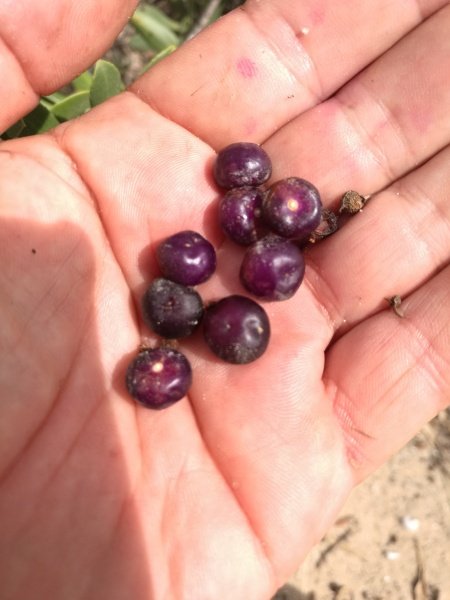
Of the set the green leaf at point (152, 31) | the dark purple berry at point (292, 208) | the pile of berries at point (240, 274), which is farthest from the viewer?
the green leaf at point (152, 31)

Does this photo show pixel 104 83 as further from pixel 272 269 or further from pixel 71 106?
pixel 272 269

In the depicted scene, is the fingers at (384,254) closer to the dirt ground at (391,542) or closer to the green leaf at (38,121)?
the dirt ground at (391,542)

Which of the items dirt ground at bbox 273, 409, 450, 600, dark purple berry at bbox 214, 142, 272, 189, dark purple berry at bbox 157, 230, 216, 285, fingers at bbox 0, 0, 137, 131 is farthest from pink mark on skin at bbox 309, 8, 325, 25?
dirt ground at bbox 273, 409, 450, 600

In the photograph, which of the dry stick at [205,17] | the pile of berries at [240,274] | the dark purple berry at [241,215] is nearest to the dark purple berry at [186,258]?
the pile of berries at [240,274]

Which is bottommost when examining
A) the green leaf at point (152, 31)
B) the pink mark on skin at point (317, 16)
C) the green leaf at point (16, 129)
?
the pink mark on skin at point (317, 16)

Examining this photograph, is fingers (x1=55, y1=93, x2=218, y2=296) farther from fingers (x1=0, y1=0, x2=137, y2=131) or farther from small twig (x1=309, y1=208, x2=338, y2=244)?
small twig (x1=309, y1=208, x2=338, y2=244)

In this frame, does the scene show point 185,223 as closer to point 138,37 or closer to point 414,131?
point 414,131

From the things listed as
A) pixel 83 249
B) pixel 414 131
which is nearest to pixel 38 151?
pixel 83 249
